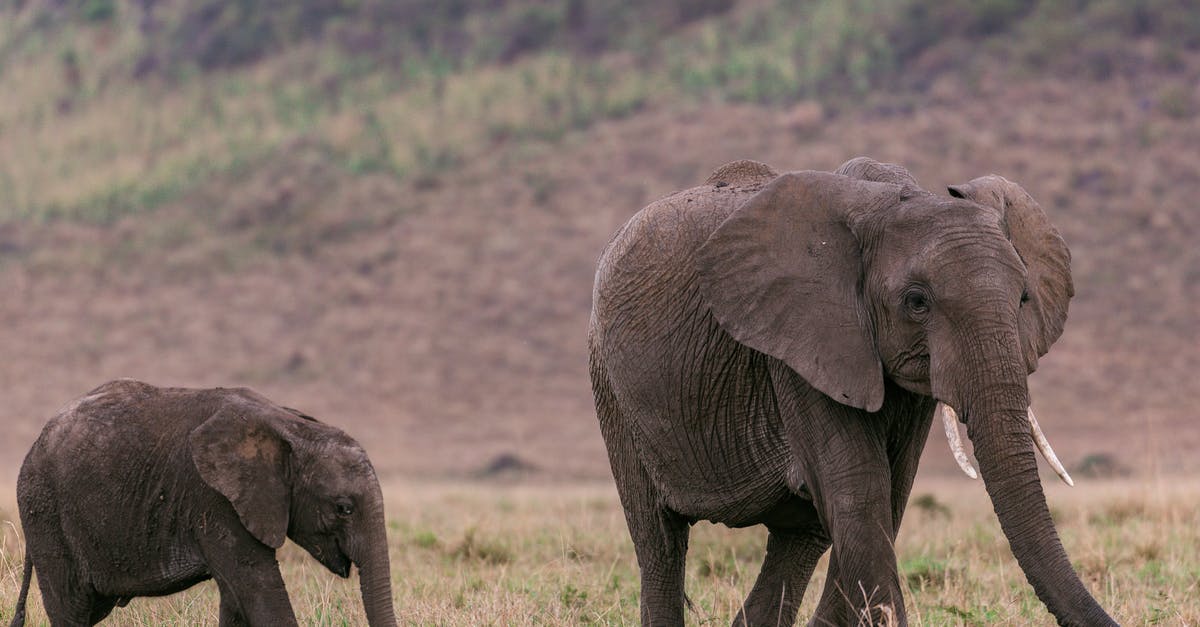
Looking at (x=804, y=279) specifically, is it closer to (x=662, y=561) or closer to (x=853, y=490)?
(x=853, y=490)

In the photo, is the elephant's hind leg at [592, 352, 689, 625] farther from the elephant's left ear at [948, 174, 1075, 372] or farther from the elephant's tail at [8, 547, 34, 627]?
the elephant's tail at [8, 547, 34, 627]

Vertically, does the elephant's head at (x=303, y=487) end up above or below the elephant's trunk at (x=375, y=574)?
above

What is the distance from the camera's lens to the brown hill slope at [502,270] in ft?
82.9

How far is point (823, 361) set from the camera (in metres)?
5.41

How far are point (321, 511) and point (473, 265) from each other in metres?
24.0

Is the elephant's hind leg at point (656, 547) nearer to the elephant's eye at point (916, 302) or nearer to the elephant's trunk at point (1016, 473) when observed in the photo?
the elephant's eye at point (916, 302)

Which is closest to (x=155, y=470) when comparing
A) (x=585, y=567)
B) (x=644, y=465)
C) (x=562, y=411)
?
(x=644, y=465)

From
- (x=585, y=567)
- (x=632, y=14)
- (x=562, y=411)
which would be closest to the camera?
(x=585, y=567)

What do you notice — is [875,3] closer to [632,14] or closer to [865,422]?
[632,14]

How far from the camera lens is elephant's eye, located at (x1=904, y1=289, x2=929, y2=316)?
520 cm

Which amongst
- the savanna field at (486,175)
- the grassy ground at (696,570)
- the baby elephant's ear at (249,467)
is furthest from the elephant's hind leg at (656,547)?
the savanna field at (486,175)

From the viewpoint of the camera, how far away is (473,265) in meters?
30.2

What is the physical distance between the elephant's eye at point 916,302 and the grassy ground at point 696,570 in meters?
1.60

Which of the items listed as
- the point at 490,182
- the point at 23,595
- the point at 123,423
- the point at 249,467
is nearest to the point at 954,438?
the point at 249,467
